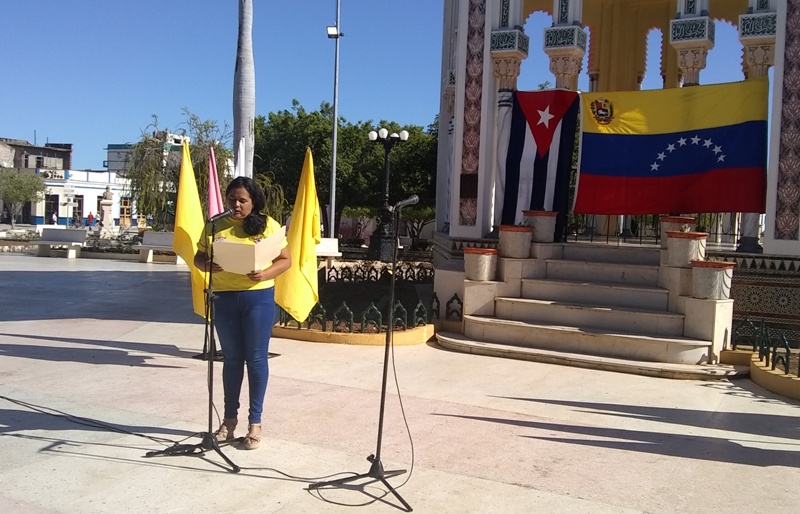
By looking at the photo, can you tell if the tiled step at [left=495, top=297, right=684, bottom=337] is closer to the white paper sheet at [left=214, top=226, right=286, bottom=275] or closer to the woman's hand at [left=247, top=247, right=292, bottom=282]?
the woman's hand at [left=247, top=247, right=292, bottom=282]

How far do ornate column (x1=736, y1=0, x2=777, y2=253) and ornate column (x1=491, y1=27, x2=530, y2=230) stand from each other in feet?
11.1

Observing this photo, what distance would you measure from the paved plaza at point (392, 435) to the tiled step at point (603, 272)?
2.06 metres

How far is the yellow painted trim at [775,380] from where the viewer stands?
7.29 m

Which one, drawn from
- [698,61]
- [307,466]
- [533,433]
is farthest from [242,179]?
[698,61]

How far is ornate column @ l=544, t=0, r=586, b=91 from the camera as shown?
11.8 metres

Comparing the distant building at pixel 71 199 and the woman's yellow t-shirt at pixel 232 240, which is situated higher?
the distant building at pixel 71 199

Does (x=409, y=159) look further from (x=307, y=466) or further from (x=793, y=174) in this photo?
(x=307, y=466)

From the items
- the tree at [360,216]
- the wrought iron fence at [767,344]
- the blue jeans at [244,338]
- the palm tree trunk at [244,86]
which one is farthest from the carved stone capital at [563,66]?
the tree at [360,216]

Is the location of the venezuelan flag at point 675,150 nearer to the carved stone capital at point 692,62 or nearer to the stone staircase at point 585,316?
the carved stone capital at point 692,62

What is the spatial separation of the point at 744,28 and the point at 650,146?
6.95 ft

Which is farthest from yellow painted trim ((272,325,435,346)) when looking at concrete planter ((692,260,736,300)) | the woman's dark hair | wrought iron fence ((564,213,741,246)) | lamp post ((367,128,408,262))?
lamp post ((367,128,408,262))

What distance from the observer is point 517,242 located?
10461 mm

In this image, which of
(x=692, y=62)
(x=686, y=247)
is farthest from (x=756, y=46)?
(x=686, y=247)

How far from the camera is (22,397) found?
21.0ft
